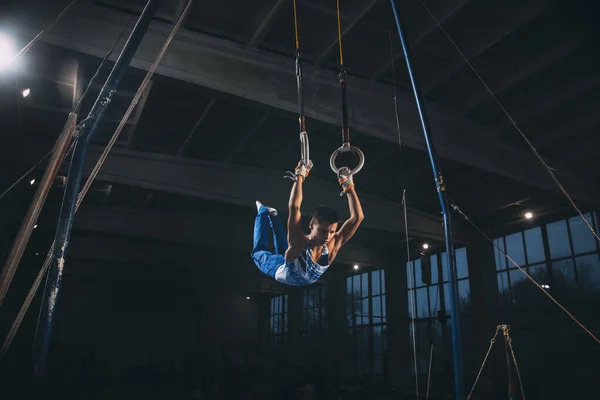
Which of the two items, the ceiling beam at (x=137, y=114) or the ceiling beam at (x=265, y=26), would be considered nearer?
the ceiling beam at (x=265, y=26)

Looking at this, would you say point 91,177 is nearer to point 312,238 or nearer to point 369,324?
point 312,238

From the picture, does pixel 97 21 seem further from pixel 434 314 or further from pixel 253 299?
pixel 253 299

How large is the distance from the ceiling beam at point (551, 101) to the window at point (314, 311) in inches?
606

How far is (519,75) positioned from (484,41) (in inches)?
46.6

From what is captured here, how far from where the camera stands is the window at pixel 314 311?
2316 cm

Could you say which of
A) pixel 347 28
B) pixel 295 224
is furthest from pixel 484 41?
pixel 295 224

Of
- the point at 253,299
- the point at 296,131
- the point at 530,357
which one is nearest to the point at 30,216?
the point at 296,131

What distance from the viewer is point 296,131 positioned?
9617 mm

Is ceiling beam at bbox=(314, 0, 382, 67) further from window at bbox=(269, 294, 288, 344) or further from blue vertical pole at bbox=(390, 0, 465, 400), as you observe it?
window at bbox=(269, 294, 288, 344)

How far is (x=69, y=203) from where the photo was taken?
384cm

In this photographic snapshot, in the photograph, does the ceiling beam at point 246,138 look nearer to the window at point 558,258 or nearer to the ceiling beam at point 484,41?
the ceiling beam at point 484,41

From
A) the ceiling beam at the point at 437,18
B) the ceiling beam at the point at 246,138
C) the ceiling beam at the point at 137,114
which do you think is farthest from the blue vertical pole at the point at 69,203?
the ceiling beam at the point at 246,138

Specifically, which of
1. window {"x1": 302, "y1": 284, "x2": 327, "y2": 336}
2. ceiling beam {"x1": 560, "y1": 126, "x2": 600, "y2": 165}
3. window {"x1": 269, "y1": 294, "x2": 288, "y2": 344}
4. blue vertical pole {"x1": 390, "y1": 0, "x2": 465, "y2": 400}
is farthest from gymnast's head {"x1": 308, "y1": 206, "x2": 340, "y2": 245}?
window {"x1": 269, "y1": 294, "x2": 288, "y2": 344}

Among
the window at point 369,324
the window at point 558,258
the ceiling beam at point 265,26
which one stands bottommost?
the window at point 369,324
